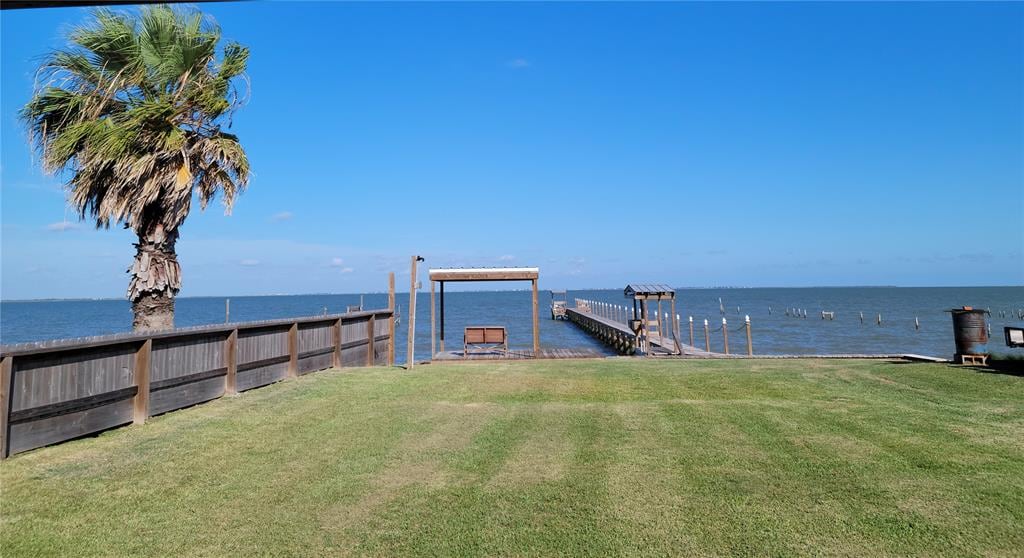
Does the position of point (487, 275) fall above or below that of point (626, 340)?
above

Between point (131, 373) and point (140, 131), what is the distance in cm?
435

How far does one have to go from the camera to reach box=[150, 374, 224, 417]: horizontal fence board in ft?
22.0

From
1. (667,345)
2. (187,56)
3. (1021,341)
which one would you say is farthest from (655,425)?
(667,345)

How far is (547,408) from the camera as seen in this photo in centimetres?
710

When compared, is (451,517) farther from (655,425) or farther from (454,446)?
(655,425)

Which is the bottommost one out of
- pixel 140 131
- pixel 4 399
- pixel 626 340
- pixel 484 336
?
pixel 626 340

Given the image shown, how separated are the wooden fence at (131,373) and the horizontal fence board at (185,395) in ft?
0.04

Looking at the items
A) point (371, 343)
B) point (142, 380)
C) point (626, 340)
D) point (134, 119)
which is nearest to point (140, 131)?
point (134, 119)

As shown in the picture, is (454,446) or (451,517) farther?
(454,446)

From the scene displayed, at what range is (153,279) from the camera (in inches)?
336

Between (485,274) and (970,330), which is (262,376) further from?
A: (970,330)

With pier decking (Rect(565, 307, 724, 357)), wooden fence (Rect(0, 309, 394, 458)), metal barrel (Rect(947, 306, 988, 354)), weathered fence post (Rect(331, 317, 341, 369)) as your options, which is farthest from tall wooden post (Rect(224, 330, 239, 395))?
metal barrel (Rect(947, 306, 988, 354))

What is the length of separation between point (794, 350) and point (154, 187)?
1052 inches

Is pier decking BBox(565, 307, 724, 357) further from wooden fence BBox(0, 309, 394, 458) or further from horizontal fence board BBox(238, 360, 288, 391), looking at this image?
wooden fence BBox(0, 309, 394, 458)
